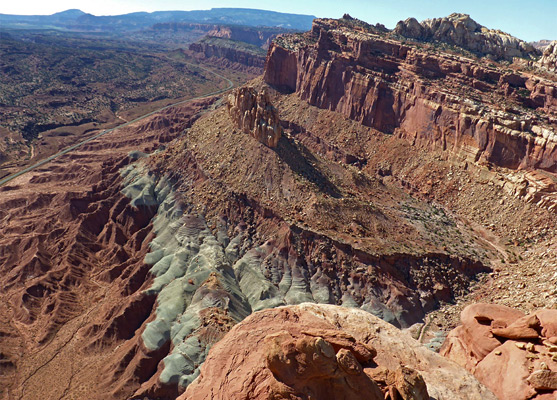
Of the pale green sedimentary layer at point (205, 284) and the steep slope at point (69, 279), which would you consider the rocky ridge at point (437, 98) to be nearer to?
the pale green sedimentary layer at point (205, 284)

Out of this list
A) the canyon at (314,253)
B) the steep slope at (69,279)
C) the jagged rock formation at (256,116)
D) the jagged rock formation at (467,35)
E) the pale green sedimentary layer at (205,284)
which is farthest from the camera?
the jagged rock formation at (467,35)

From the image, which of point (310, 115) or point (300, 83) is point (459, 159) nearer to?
point (310, 115)

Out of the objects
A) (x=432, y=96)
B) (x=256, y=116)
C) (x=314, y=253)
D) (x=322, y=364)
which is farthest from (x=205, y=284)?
(x=432, y=96)

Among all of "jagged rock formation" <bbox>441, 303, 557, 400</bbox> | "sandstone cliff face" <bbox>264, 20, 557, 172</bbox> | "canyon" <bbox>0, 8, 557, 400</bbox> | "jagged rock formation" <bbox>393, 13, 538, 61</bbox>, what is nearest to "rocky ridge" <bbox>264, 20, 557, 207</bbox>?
"sandstone cliff face" <bbox>264, 20, 557, 172</bbox>

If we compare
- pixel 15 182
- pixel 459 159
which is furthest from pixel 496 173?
pixel 15 182

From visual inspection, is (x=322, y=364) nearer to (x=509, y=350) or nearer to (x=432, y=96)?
(x=509, y=350)

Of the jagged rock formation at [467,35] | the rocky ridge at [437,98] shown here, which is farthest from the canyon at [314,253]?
the jagged rock formation at [467,35]
